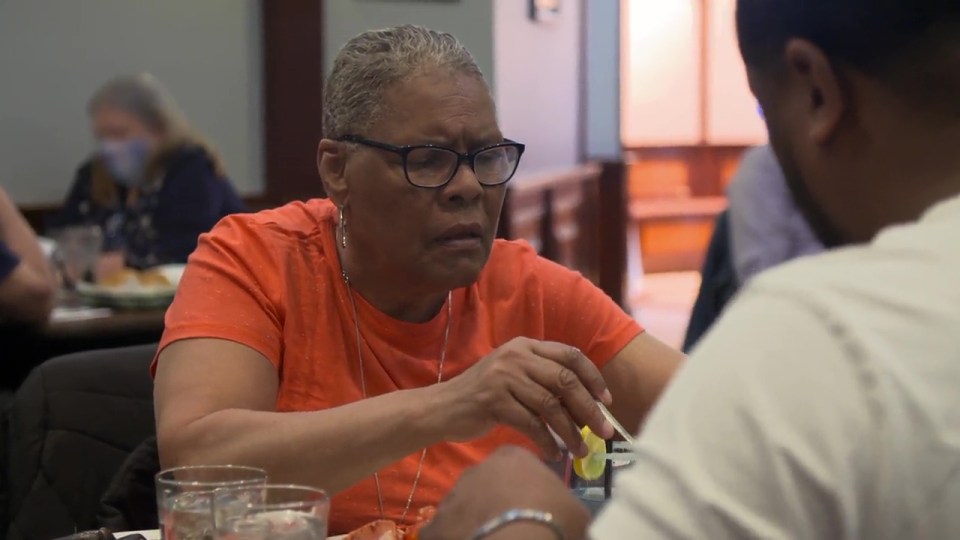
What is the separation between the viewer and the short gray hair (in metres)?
1.67

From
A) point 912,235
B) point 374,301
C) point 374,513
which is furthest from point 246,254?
point 912,235

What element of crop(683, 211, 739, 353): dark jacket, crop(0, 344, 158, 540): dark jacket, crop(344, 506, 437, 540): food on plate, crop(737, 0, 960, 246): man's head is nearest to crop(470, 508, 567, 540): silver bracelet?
crop(737, 0, 960, 246): man's head

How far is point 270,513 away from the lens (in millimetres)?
1079

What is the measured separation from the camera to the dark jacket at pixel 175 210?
428cm

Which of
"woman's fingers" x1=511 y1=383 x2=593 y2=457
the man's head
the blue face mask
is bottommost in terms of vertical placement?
"woman's fingers" x1=511 y1=383 x2=593 y2=457

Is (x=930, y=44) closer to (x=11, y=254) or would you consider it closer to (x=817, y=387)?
(x=817, y=387)

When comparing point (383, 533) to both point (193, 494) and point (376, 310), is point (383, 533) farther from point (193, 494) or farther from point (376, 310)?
point (376, 310)

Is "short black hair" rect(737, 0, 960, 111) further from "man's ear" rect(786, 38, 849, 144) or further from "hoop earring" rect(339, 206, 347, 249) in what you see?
"hoop earring" rect(339, 206, 347, 249)

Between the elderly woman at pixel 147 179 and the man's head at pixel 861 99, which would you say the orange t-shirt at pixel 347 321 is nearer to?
the man's head at pixel 861 99

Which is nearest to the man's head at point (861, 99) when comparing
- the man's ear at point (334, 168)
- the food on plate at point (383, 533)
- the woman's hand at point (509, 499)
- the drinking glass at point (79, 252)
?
the woman's hand at point (509, 499)

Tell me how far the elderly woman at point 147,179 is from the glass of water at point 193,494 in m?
3.10

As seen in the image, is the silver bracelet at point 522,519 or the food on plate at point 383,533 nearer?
the silver bracelet at point 522,519

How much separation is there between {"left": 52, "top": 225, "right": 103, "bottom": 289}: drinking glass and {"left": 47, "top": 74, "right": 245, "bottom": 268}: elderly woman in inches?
16.9

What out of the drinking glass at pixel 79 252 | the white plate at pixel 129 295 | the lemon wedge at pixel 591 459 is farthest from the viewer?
the drinking glass at pixel 79 252
